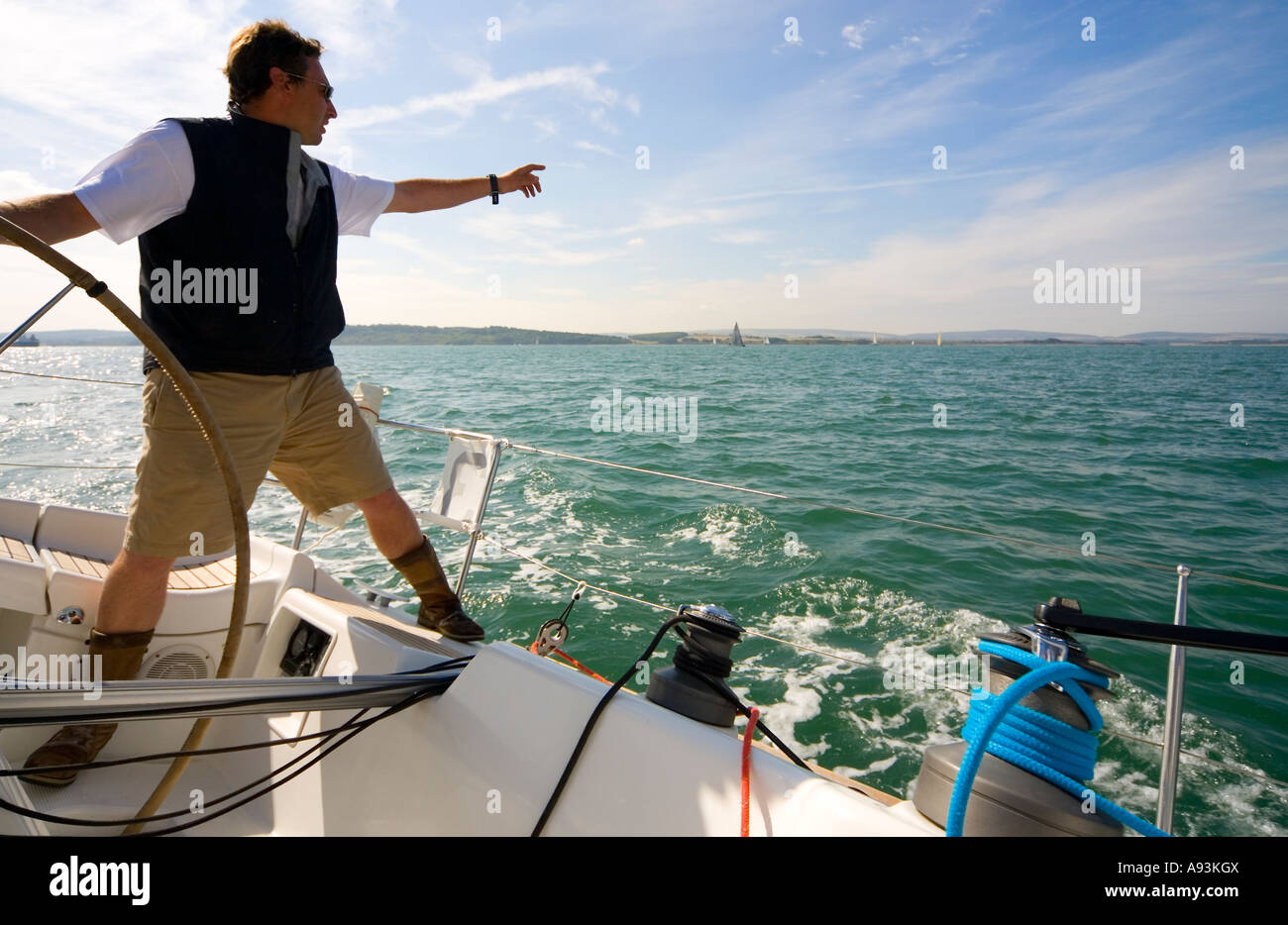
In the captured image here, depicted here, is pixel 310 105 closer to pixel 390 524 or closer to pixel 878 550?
pixel 390 524

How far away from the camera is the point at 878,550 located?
5.89 m

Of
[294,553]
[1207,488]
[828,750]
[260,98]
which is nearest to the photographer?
[260,98]

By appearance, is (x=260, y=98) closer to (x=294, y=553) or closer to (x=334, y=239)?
(x=334, y=239)

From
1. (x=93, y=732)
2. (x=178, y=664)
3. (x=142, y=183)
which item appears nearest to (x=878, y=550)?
(x=178, y=664)

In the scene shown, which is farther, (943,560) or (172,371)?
(943,560)

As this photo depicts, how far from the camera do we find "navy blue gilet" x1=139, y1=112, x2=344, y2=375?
1482 mm

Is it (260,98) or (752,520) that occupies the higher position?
(260,98)

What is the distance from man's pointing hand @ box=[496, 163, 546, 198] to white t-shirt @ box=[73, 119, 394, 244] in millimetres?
878

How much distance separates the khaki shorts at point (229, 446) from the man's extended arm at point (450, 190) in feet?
1.75

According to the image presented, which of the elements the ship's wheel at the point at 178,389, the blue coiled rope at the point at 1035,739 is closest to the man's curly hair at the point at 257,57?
the ship's wheel at the point at 178,389

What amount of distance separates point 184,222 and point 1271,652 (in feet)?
6.30

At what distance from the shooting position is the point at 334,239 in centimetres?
178

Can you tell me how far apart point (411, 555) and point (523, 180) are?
112 centimetres

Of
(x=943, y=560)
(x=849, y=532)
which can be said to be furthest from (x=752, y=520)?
(x=943, y=560)
